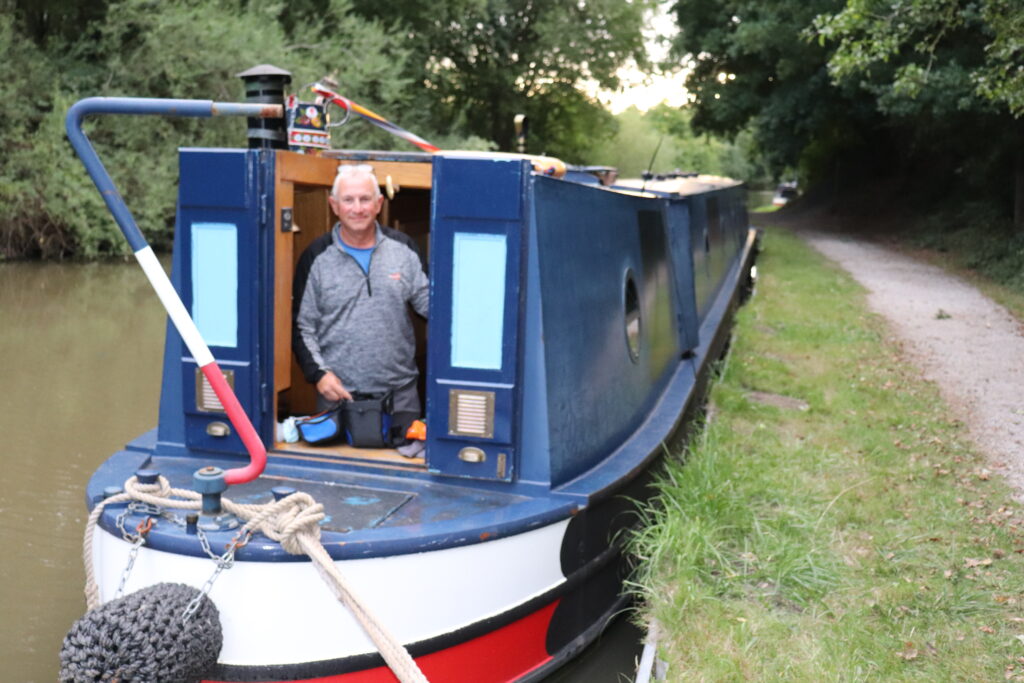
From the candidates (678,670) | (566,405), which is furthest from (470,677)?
(566,405)

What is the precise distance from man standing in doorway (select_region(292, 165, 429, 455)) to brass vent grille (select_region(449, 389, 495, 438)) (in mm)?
558

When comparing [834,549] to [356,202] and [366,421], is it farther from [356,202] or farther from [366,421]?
[356,202]

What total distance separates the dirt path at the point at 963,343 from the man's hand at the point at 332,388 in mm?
3945

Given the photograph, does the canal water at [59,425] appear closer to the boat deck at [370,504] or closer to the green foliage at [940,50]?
the boat deck at [370,504]

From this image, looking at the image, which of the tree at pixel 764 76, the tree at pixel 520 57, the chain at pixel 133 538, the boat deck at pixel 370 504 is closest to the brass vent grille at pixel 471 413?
the boat deck at pixel 370 504

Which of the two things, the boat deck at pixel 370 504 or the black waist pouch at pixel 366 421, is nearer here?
the boat deck at pixel 370 504

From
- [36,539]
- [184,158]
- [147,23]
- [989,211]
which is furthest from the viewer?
[989,211]

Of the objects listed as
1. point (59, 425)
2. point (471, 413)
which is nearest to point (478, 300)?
point (471, 413)

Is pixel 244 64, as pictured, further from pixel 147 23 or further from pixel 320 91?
pixel 320 91

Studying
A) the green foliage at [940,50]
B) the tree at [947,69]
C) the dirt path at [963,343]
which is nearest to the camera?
the dirt path at [963,343]

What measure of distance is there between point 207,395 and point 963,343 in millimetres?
9101

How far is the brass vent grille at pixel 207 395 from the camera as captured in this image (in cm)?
432

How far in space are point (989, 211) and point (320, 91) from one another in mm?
19378

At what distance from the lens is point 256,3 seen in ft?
75.9
